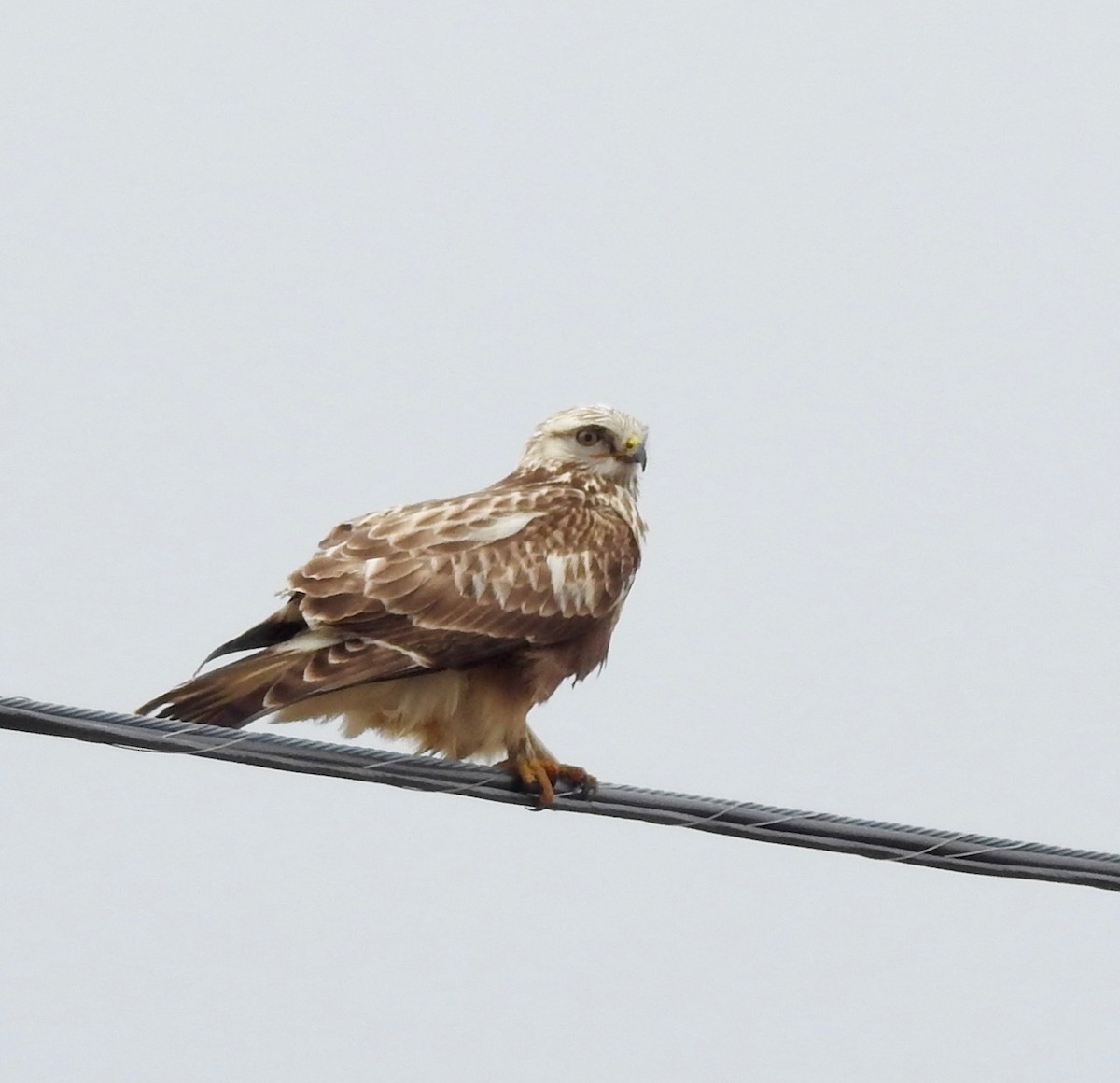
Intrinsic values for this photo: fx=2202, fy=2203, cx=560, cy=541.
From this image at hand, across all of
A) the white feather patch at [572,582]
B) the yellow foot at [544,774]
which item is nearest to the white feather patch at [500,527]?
the white feather patch at [572,582]

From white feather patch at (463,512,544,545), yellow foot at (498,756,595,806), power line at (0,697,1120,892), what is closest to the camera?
power line at (0,697,1120,892)

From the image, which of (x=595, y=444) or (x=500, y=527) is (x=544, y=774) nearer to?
(x=500, y=527)

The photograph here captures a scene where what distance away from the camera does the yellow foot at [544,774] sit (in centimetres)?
718

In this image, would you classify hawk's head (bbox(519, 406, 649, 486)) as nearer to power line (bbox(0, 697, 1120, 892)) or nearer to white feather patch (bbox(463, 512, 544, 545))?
white feather patch (bbox(463, 512, 544, 545))

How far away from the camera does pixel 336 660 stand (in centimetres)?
709

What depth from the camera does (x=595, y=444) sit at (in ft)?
29.1

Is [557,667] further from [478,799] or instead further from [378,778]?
[378,778]

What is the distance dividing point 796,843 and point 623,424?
9.80 ft

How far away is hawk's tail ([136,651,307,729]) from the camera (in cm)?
669

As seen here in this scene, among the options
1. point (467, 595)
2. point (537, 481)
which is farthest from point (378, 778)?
point (537, 481)

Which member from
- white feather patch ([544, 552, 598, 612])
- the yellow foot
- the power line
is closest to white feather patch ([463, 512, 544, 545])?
white feather patch ([544, 552, 598, 612])

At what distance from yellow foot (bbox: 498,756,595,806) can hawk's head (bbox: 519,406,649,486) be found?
5.59 ft

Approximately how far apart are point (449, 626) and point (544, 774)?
0.61m

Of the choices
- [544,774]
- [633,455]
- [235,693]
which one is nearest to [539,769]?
[544,774]
